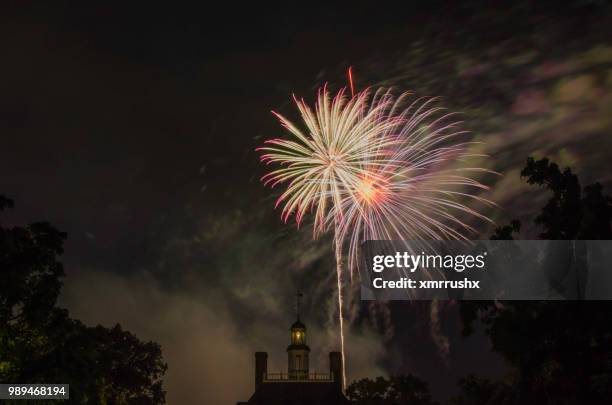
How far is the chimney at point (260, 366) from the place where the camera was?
123250 millimetres

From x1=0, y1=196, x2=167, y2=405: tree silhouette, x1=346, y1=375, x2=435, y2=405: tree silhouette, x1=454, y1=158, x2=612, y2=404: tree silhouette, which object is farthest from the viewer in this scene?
x1=346, y1=375, x2=435, y2=405: tree silhouette

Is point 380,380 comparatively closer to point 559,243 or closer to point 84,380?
point 559,243

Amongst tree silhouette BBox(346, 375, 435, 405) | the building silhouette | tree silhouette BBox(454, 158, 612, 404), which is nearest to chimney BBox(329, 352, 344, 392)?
the building silhouette

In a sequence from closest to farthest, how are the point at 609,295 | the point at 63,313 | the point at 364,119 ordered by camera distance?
the point at 63,313, the point at 609,295, the point at 364,119

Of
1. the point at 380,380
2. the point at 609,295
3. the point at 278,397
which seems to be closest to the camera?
the point at 609,295

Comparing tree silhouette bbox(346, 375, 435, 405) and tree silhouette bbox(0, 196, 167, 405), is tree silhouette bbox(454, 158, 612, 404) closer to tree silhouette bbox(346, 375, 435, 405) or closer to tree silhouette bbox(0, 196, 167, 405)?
tree silhouette bbox(0, 196, 167, 405)

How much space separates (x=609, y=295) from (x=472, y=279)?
6572mm

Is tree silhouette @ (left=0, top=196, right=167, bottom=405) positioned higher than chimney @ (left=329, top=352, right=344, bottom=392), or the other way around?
chimney @ (left=329, top=352, right=344, bottom=392)

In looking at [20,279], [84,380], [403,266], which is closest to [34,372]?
[84,380]

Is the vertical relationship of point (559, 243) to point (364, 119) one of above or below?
below

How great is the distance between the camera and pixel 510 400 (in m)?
41.2

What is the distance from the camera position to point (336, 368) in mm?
126000

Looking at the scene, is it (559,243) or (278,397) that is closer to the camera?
(559,243)

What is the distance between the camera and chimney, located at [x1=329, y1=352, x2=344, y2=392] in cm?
11969
